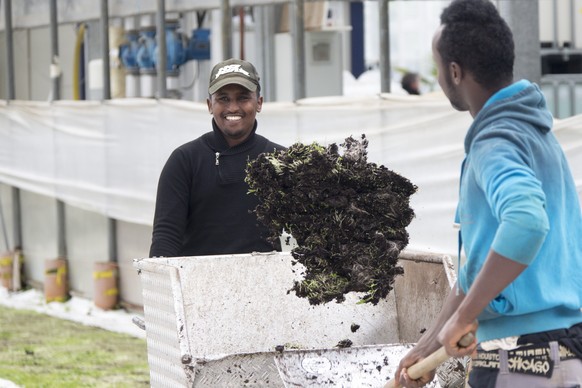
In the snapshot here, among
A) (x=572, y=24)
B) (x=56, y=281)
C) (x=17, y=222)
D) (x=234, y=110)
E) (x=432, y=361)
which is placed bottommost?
(x=56, y=281)

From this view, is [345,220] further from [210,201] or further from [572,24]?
[572,24]

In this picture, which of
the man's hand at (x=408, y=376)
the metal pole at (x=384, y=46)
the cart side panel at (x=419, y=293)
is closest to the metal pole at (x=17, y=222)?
the metal pole at (x=384, y=46)

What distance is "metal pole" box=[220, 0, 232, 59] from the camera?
9.98m

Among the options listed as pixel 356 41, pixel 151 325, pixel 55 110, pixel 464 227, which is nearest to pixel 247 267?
pixel 151 325

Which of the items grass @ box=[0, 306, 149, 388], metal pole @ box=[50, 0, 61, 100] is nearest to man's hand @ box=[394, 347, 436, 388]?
grass @ box=[0, 306, 149, 388]

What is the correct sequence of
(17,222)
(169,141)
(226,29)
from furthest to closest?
(17,222), (169,141), (226,29)

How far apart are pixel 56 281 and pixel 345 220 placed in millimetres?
8345

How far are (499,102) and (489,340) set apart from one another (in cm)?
62

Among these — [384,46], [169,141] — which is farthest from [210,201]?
[169,141]

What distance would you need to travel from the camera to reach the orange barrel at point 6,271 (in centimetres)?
1324

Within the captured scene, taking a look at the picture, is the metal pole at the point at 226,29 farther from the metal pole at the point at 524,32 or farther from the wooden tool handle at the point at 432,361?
the wooden tool handle at the point at 432,361

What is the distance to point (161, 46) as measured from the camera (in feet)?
35.7

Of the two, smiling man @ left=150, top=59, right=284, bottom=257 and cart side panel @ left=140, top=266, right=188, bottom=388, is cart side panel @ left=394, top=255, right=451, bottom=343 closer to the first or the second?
smiling man @ left=150, top=59, right=284, bottom=257

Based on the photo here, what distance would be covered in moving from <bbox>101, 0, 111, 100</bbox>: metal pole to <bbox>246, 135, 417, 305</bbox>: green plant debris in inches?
288
